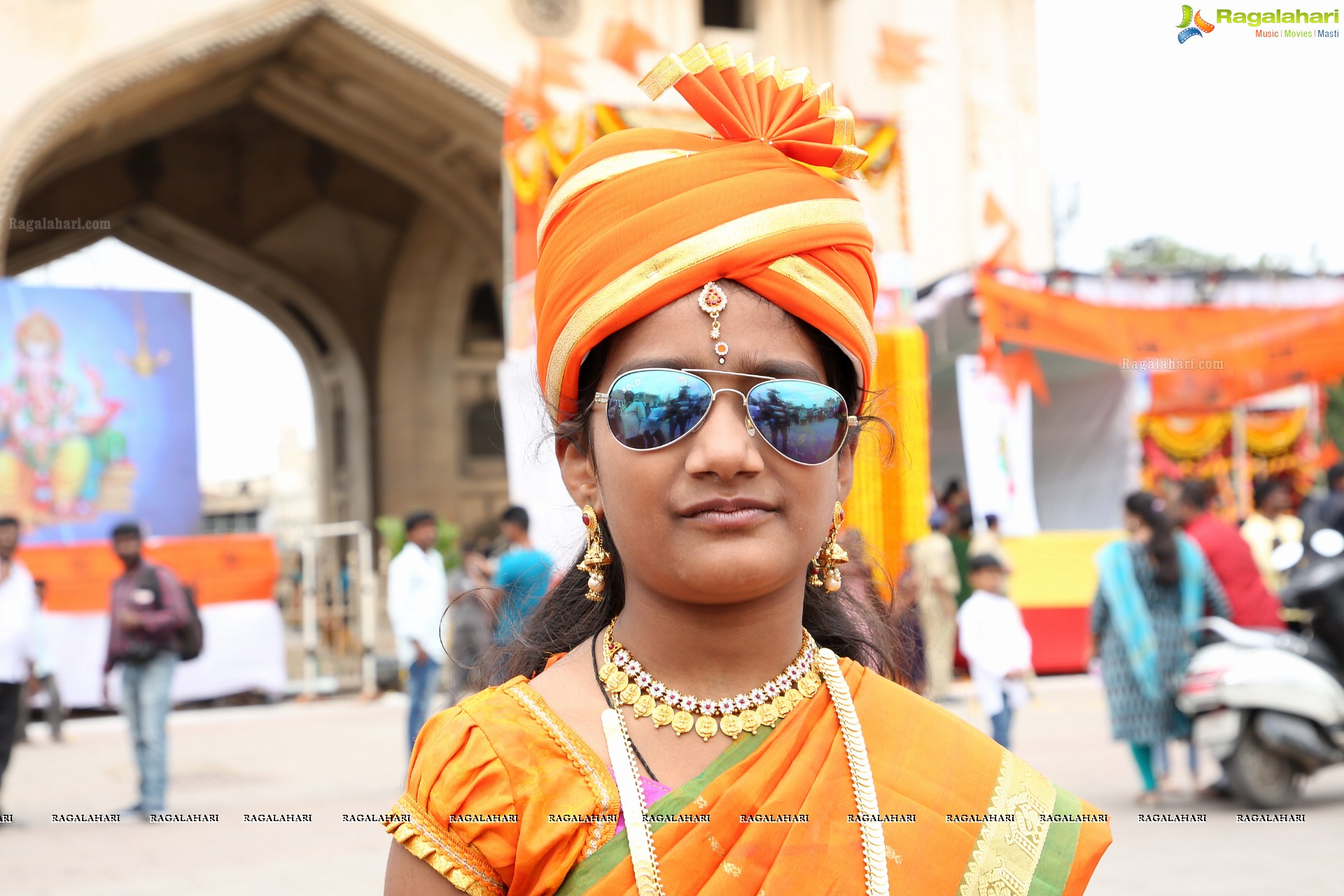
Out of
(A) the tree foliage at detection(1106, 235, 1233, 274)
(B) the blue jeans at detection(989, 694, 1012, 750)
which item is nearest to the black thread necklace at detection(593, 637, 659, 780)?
(B) the blue jeans at detection(989, 694, 1012, 750)

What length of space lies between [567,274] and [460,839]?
21.5 inches

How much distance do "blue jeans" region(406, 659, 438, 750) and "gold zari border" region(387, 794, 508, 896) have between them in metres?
5.64

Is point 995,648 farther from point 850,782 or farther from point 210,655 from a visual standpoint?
point 210,655

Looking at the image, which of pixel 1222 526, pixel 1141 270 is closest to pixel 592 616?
pixel 1222 526

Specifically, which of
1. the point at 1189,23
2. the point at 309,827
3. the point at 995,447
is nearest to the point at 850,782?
the point at 1189,23

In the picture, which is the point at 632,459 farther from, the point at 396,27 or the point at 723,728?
the point at 396,27

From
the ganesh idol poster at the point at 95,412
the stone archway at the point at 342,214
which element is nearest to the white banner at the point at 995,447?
the stone archway at the point at 342,214

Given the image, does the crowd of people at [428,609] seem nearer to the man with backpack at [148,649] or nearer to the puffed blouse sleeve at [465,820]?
the man with backpack at [148,649]

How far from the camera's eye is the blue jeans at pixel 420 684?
6785 millimetres

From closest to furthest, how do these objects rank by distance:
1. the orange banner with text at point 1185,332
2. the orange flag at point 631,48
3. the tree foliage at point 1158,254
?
the orange flag at point 631,48 → the orange banner with text at point 1185,332 → the tree foliage at point 1158,254

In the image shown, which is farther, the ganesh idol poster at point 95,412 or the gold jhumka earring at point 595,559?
the ganesh idol poster at point 95,412

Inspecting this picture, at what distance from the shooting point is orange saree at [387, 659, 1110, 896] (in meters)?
1.20

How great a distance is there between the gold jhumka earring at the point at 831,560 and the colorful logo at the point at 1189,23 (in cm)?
252

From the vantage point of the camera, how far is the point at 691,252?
1.27 m
